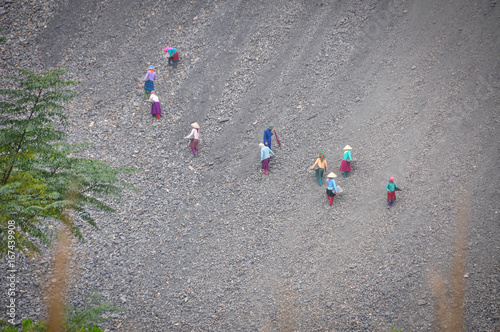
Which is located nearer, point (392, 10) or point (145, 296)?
point (145, 296)

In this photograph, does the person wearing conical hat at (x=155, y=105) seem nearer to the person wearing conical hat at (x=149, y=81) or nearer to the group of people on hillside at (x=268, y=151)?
the group of people on hillside at (x=268, y=151)

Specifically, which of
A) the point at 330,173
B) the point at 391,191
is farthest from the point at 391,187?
the point at 330,173

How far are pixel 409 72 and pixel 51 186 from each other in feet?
59.1

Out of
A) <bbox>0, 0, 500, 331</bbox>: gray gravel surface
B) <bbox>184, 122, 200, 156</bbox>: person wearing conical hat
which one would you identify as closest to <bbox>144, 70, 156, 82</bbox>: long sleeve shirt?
<bbox>0, 0, 500, 331</bbox>: gray gravel surface

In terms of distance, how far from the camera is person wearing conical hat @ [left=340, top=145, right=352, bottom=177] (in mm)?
15884

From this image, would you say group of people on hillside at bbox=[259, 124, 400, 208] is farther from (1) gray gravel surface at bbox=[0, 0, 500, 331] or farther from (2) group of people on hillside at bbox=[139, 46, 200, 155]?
(2) group of people on hillside at bbox=[139, 46, 200, 155]

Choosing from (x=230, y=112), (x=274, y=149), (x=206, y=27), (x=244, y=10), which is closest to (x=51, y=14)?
(x=206, y=27)

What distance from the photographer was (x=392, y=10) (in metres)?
22.4

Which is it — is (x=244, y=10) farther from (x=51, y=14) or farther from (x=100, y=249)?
(x=100, y=249)

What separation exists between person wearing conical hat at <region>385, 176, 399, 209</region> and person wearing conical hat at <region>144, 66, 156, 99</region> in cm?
1384

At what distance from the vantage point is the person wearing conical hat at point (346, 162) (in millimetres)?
15884

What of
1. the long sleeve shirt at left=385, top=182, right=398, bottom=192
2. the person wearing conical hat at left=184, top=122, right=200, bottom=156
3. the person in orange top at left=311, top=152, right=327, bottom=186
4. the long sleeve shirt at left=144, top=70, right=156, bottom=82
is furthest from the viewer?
the long sleeve shirt at left=144, top=70, right=156, bottom=82

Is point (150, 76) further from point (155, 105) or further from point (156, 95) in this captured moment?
point (155, 105)

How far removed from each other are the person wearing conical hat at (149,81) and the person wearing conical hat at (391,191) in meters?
13.8
